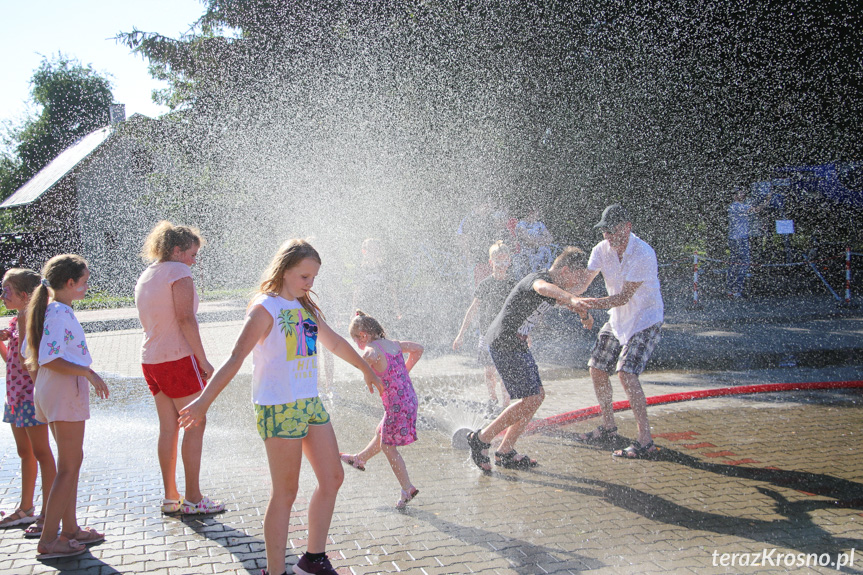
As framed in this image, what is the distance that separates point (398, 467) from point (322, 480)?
1.07 meters

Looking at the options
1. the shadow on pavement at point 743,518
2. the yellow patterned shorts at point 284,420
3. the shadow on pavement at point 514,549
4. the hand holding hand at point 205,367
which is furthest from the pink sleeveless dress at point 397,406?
the yellow patterned shorts at point 284,420

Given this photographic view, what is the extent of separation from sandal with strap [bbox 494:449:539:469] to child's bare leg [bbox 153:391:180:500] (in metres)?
2.13

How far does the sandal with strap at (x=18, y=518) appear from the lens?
3.91 meters

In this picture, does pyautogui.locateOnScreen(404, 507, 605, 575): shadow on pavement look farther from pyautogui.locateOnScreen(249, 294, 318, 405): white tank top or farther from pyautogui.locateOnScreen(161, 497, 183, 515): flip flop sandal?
pyautogui.locateOnScreen(161, 497, 183, 515): flip flop sandal

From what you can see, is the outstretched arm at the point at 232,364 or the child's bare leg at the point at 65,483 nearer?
the outstretched arm at the point at 232,364

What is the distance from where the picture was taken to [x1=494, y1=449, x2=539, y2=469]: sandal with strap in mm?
4805

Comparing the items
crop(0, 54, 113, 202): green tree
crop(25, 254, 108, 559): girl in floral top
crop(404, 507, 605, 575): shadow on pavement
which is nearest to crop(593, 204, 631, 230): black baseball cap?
crop(404, 507, 605, 575): shadow on pavement

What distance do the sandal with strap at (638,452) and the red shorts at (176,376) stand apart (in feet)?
9.76

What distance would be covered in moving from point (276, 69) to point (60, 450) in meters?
14.7

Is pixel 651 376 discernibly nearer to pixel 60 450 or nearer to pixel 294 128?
pixel 60 450

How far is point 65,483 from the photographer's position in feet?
11.5

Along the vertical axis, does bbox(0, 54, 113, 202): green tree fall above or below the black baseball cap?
above

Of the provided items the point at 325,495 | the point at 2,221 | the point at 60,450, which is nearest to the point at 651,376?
the point at 325,495

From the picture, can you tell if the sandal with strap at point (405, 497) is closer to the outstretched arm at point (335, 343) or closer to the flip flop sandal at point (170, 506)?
the outstretched arm at point (335, 343)
